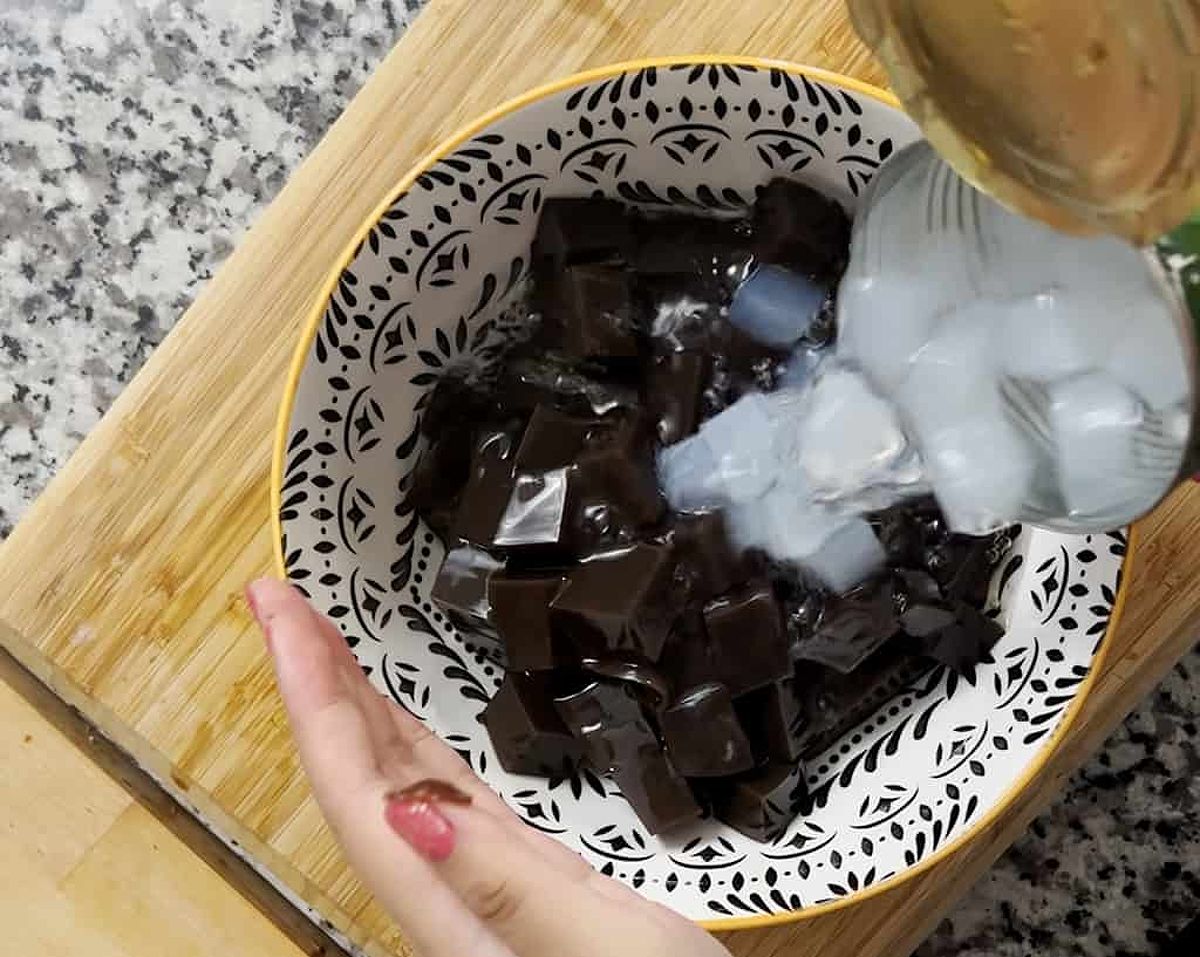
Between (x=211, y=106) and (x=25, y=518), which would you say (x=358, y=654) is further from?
(x=211, y=106)

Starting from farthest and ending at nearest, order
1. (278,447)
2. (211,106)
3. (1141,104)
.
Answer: (211,106)
(278,447)
(1141,104)

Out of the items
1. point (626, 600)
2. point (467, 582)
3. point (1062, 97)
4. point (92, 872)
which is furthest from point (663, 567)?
point (92, 872)

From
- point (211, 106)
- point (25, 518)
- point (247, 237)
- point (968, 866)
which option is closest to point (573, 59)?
point (247, 237)

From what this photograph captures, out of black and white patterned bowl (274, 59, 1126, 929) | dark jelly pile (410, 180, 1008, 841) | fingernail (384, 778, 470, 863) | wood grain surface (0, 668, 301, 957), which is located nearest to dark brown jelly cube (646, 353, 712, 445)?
dark jelly pile (410, 180, 1008, 841)

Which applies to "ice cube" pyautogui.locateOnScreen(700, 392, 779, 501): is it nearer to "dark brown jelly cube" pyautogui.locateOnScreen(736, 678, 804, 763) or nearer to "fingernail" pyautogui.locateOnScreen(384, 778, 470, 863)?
"dark brown jelly cube" pyautogui.locateOnScreen(736, 678, 804, 763)

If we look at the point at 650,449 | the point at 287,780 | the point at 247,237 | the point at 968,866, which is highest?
the point at 247,237

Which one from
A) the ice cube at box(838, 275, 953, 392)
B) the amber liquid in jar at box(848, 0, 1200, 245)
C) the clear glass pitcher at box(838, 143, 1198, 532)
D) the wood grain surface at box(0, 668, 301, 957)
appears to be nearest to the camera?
the amber liquid in jar at box(848, 0, 1200, 245)
